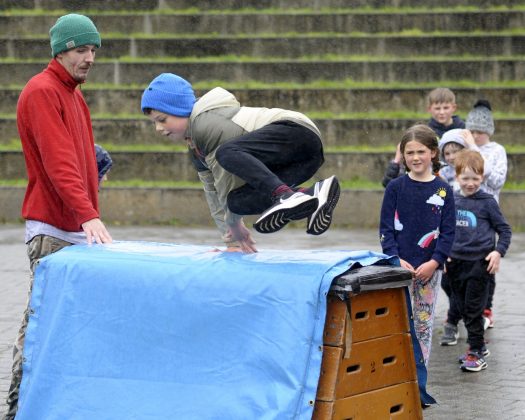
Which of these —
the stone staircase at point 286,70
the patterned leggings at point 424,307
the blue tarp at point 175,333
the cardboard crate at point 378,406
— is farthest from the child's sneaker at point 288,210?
the stone staircase at point 286,70

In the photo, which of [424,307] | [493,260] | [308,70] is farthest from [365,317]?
[308,70]

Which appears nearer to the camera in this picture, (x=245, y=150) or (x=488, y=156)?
(x=245, y=150)

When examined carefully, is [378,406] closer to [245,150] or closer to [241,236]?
[241,236]

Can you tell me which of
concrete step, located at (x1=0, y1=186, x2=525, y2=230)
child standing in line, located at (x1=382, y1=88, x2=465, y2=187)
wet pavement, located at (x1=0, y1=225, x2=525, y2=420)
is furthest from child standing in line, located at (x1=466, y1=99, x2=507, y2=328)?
concrete step, located at (x1=0, y1=186, x2=525, y2=230)

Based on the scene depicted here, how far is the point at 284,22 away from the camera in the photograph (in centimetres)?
1652

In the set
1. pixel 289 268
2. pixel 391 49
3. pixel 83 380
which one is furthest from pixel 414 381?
pixel 391 49

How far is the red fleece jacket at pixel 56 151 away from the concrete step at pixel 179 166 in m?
8.70

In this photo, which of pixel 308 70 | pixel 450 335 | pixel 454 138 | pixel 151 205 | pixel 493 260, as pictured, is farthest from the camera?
pixel 308 70

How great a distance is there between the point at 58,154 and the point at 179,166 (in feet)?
30.7

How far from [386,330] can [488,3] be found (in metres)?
12.3

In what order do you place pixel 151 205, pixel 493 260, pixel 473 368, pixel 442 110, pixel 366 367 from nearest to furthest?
pixel 366 367, pixel 473 368, pixel 493 260, pixel 442 110, pixel 151 205

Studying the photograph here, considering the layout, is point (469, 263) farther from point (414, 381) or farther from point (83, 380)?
point (83, 380)

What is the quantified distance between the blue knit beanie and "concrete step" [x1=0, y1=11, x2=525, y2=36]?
36.5ft

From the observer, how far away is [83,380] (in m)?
5.14
